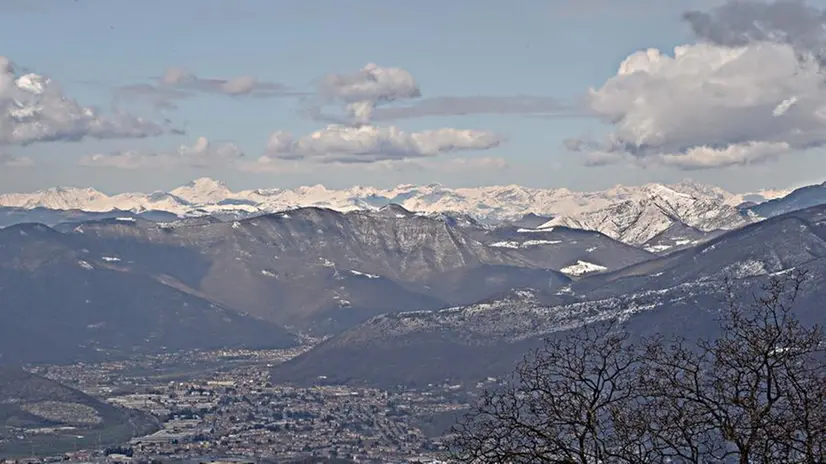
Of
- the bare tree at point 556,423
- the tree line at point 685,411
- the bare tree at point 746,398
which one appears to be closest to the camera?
the bare tree at point 746,398

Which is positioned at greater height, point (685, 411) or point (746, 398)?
point (746, 398)

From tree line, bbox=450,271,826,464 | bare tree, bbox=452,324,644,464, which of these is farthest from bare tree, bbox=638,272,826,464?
bare tree, bbox=452,324,644,464

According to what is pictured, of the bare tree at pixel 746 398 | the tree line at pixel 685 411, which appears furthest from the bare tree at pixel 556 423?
the bare tree at pixel 746 398

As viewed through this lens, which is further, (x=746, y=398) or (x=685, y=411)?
(x=685, y=411)

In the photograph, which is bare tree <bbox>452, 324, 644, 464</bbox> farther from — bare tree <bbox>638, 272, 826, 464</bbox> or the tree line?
bare tree <bbox>638, 272, 826, 464</bbox>

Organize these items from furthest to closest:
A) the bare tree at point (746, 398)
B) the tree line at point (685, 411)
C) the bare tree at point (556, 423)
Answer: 1. the bare tree at point (556, 423)
2. the tree line at point (685, 411)
3. the bare tree at point (746, 398)

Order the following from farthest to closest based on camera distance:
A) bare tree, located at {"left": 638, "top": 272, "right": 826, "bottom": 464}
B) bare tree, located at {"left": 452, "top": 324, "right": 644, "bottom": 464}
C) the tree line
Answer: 1. bare tree, located at {"left": 452, "top": 324, "right": 644, "bottom": 464}
2. the tree line
3. bare tree, located at {"left": 638, "top": 272, "right": 826, "bottom": 464}

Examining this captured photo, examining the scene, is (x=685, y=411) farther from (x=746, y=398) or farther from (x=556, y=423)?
(x=556, y=423)

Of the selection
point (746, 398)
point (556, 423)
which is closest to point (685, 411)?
point (746, 398)

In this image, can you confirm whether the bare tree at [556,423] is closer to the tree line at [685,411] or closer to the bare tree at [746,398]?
the tree line at [685,411]

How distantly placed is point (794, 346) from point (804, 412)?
1.42 meters

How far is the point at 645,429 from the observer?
21.5 m

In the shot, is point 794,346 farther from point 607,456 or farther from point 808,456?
point 607,456

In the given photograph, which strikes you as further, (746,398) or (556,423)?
(556,423)
